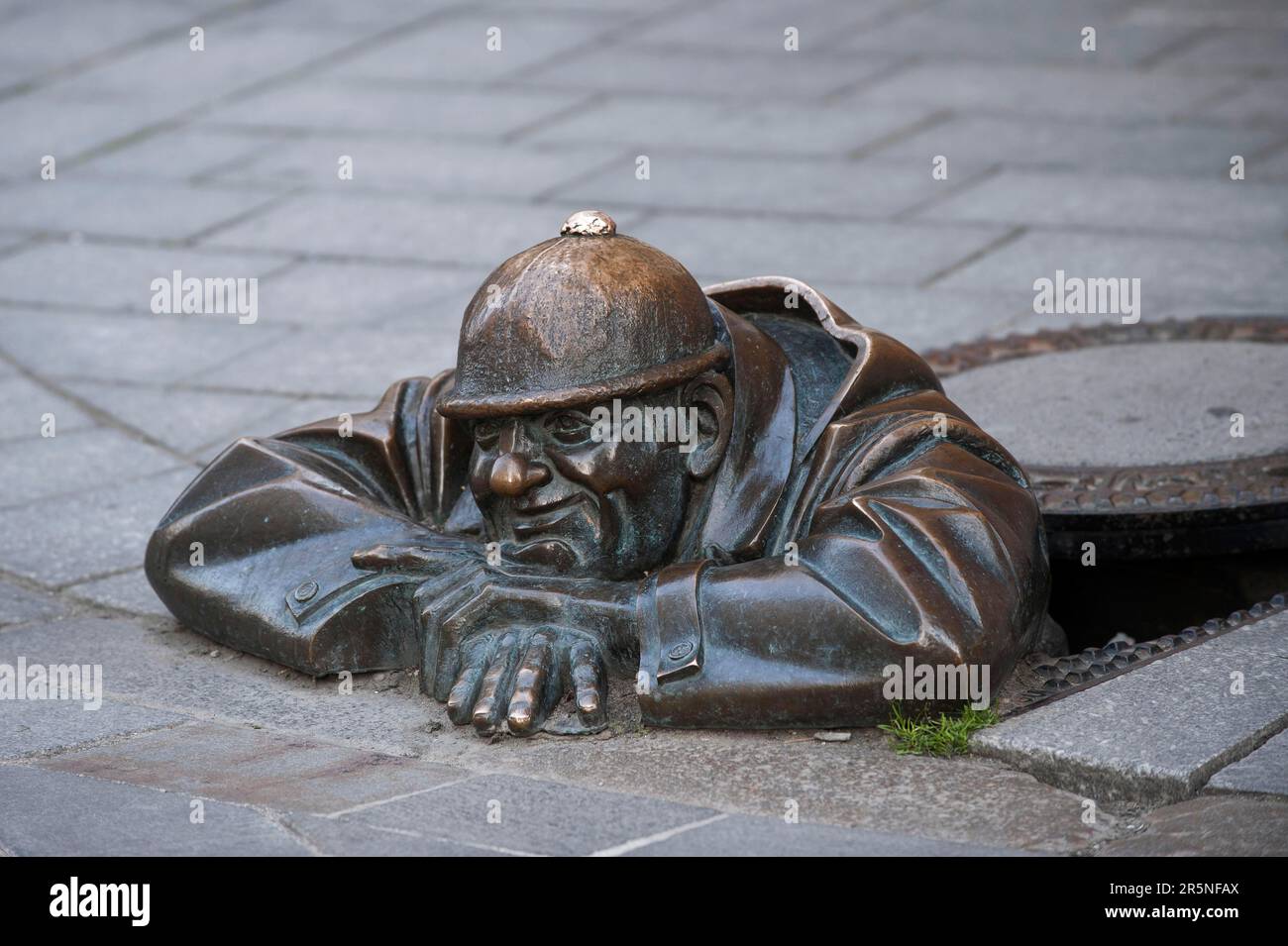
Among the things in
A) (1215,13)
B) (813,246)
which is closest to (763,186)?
(813,246)

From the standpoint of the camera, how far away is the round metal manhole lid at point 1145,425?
4340mm

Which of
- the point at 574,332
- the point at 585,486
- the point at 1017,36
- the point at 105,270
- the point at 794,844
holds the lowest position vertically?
the point at 794,844

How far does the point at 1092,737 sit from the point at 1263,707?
13.6 inches

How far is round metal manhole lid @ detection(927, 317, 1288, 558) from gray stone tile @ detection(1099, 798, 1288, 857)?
4.41ft

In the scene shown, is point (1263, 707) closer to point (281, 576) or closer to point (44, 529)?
point (281, 576)

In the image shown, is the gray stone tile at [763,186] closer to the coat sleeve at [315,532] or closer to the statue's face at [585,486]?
the coat sleeve at [315,532]

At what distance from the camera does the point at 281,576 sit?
3.96m

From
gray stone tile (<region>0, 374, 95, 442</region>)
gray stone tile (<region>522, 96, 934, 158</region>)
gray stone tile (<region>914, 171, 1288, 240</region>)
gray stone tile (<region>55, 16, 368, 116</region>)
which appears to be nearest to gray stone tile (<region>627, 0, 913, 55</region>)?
gray stone tile (<region>522, 96, 934, 158</region>)

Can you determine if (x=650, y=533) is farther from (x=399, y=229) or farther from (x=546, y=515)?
(x=399, y=229)

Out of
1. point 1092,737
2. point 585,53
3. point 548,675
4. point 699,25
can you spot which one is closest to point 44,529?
point 548,675

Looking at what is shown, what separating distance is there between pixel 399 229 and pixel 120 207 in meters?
1.39

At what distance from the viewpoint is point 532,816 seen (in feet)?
10.4

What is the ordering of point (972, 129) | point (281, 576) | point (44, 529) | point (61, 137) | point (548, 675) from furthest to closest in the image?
point (61, 137) < point (972, 129) < point (44, 529) < point (281, 576) < point (548, 675)

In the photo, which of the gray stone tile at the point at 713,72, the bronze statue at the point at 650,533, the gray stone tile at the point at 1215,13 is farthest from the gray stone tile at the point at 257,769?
the gray stone tile at the point at 1215,13
